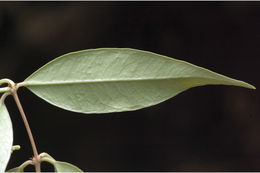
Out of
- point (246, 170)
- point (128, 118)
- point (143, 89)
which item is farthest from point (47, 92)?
point (246, 170)

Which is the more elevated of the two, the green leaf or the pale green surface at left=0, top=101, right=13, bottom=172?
the green leaf

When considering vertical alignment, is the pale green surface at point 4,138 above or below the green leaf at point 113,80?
below

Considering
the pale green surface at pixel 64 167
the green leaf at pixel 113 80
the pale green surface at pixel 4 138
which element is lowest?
the pale green surface at pixel 64 167

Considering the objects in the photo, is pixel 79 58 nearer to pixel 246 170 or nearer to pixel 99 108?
pixel 99 108

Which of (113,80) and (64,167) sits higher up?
(113,80)
